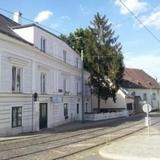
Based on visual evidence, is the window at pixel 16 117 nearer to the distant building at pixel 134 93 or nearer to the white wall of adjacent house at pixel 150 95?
the distant building at pixel 134 93

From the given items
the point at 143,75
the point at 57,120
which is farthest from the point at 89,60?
the point at 143,75

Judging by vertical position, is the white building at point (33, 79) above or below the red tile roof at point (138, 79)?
below

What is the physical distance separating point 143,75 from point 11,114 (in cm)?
6055

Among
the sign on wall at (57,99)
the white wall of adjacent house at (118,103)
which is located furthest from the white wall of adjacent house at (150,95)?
the sign on wall at (57,99)

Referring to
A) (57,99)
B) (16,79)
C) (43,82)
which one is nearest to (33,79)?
(16,79)

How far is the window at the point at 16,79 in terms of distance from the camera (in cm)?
2958

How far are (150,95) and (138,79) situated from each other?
4357 millimetres

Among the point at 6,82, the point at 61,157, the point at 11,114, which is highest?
the point at 6,82

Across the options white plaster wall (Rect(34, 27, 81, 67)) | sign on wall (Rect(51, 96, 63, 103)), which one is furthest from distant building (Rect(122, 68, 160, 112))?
sign on wall (Rect(51, 96, 63, 103))

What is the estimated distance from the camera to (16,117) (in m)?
29.6

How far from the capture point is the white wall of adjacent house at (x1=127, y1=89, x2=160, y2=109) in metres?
79.6

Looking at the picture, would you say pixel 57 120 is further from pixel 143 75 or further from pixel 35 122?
pixel 143 75

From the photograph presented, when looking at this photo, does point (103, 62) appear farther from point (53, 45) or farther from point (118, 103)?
point (53, 45)

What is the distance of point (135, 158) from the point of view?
14820 mm
